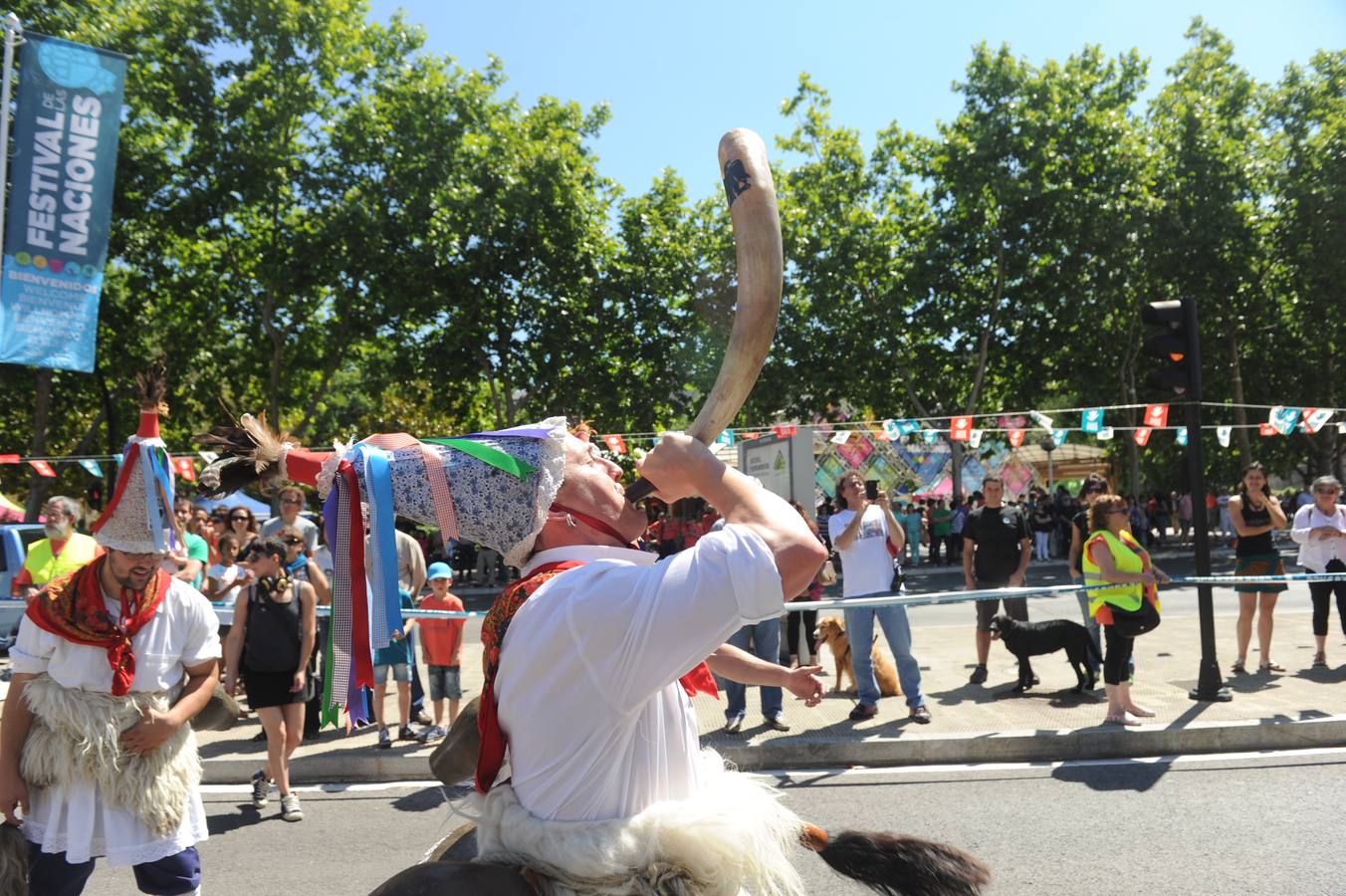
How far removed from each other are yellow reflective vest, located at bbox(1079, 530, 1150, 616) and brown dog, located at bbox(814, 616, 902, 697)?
1.75m

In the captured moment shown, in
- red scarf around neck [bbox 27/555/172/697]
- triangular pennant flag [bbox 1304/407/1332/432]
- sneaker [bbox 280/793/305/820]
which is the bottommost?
sneaker [bbox 280/793/305/820]

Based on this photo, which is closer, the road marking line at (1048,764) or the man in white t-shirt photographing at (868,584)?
the road marking line at (1048,764)

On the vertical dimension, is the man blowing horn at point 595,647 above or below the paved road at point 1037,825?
above

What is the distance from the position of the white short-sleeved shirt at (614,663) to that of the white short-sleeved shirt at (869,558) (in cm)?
682

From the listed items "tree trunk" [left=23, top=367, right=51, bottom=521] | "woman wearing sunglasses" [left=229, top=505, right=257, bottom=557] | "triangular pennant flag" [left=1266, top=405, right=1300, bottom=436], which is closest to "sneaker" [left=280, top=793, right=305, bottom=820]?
"woman wearing sunglasses" [left=229, top=505, right=257, bottom=557]

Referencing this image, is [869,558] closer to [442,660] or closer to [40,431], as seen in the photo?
[442,660]

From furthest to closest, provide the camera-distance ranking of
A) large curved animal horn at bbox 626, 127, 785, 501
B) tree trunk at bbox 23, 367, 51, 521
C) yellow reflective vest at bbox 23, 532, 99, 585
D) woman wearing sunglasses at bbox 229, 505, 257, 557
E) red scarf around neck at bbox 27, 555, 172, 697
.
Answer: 1. tree trunk at bbox 23, 367, 51, 521
2. woman wearing sunglasses at bbox 229, 505, 257, 557
3. yellow reflective vest at bbox 23, 532, 99, 585
4. red scarf around neck at bbox 27, 555, 172, 697
5. large curved animal horn at bbox 626, 127, 785, 501

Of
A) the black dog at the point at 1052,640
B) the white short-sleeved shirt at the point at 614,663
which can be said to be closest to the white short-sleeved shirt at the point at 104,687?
the white short-sleeved shirt at the point at 614,663

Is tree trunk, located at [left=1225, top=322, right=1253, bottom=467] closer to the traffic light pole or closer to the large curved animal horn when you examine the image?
the traffic light pole

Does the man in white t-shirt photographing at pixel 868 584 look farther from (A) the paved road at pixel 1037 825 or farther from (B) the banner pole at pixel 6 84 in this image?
(B) the banner pole at pixel 6 84

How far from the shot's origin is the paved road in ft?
16.2

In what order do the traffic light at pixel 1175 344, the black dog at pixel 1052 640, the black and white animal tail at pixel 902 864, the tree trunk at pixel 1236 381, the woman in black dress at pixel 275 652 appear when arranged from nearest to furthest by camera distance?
the black and white animal tail at pixel 902 864
the woman in black dress at pixel 275 652
the traffic light at pixel 1175 344
the black dog at pixel 1052 640
the tree trunk at pixel 1236 381

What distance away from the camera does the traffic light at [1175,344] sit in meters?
8.59

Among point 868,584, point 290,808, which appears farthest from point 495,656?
point 868,584
